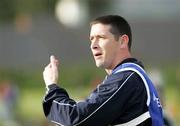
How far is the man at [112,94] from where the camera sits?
20.7 ft

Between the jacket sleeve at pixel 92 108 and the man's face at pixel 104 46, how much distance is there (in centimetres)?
23

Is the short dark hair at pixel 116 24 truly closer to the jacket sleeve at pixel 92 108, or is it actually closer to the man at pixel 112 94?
the man at pixel 112 94

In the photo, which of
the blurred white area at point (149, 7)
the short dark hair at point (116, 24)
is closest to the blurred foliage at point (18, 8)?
the blurred white area at point (149, 7)

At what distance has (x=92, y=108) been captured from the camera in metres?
6.29

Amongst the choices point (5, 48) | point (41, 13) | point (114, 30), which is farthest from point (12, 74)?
point (114, 30)

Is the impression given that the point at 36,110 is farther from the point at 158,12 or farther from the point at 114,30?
the point at 158,12

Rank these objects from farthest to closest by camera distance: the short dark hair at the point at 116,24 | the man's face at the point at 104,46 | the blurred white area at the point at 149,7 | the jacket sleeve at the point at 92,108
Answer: the blurred white area at the point at 149,7
the short dark hair at the point at 116,24
the man's face at the point at 104,46
the jacket sleeve at the point at 92,108

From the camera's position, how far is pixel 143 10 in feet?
215

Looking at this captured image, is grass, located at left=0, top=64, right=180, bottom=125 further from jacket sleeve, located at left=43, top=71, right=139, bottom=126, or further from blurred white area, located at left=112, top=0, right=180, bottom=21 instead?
blurred white area, located at left=112, top=0, right=180, bottom=21

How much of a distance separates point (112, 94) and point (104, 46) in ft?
1.29

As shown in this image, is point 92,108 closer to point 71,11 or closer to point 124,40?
point 124,40

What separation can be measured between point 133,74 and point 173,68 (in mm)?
28390

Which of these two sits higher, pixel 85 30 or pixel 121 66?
pixel 121 66

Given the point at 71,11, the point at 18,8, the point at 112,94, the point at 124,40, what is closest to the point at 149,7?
the point at 71,11
